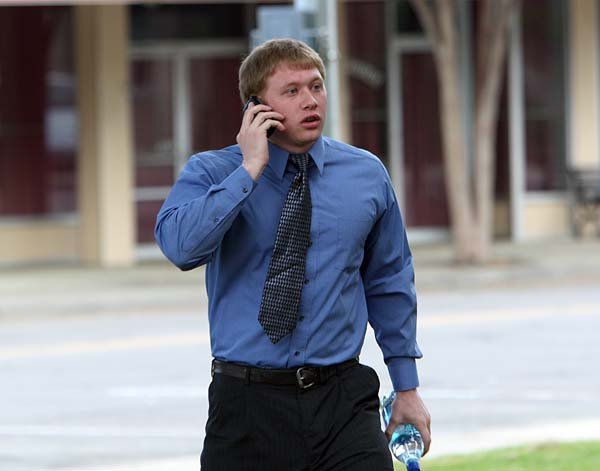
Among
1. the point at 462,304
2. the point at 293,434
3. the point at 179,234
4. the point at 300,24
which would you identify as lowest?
the point at 462,304

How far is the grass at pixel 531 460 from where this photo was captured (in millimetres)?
7371

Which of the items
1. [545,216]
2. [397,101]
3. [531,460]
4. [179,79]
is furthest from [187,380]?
[545,216]

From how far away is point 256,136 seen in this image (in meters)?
4.38

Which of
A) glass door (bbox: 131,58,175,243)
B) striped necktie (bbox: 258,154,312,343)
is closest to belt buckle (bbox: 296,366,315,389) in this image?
striped necktie (bbox: 258,154,312,343)

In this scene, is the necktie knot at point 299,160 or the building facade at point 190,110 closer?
the necktie knot at point 299,160

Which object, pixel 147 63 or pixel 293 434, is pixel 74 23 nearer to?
pixel 147 63

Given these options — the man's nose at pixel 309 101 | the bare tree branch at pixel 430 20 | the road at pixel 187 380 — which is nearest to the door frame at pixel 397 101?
the bare tree branch at pixel 430 20

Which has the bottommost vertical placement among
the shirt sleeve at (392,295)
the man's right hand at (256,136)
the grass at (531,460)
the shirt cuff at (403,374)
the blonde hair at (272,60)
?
the grass at (531,460)

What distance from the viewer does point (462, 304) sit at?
648 inches

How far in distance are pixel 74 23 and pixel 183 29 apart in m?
1.53

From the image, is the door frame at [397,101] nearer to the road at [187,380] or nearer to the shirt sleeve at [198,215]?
the road at [187,380]

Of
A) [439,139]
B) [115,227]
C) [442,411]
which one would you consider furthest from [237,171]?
[439,139]

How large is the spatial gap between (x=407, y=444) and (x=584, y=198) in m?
18.2

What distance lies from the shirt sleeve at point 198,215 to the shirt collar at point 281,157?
5.7 inches
